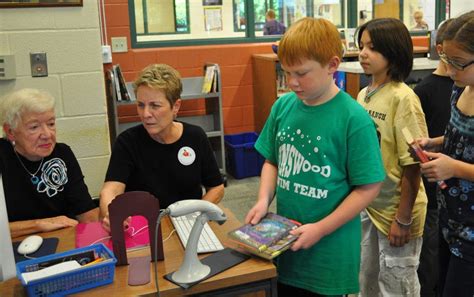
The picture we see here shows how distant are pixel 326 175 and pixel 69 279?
77 cm

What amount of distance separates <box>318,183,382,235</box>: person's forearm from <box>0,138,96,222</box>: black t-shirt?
1070 millimetres

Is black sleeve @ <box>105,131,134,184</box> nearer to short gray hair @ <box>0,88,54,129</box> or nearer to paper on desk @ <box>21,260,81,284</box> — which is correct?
short gray hair @ <box>0,88,54,129</box>

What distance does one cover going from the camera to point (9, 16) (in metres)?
2.87

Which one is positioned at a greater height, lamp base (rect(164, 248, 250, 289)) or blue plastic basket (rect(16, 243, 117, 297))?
blue plastic basket (rect(16, 243, 117, 297))

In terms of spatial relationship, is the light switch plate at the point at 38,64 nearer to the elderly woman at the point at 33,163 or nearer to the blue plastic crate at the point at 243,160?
the elderly woman at the point at 33,163

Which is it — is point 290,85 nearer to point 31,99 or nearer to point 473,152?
point 473,152

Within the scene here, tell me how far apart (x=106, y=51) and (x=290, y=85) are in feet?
11.0

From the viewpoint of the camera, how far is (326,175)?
152 centimetres

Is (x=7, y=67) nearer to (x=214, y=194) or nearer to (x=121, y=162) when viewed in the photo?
(x=121, y=162)

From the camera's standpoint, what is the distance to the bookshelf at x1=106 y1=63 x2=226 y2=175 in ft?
14.7

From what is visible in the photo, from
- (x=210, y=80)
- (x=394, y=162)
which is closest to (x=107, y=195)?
(x=394, y=162)

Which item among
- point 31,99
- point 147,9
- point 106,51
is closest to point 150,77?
point 31,99

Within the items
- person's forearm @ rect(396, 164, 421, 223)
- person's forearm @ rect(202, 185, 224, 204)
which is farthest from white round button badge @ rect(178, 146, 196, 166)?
person's forearm @ rect(396, 164, 421, 223)

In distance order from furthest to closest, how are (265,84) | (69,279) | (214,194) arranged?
(265,84) < (214,194) < (69,279)
